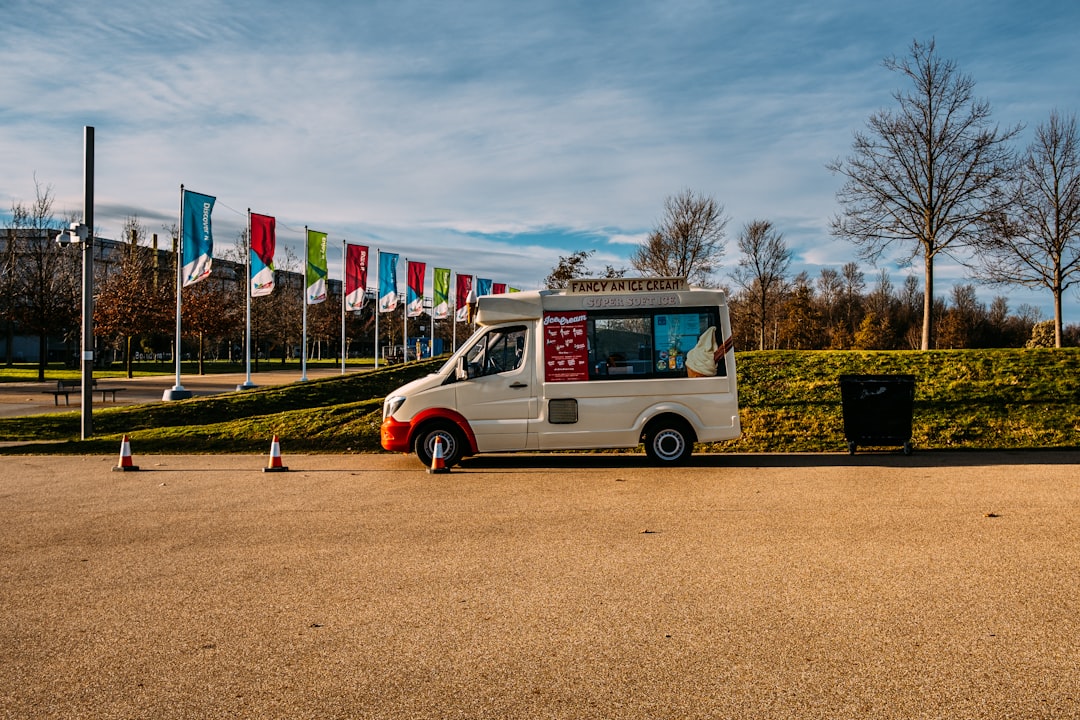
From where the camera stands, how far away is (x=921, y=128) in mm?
29641

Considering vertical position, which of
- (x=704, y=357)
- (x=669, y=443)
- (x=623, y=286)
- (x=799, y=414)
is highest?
(x=623, y=286)

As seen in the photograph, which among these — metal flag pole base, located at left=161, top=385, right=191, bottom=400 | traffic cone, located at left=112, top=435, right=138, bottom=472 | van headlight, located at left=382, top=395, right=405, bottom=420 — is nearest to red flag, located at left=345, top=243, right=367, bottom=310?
metal flag pole base, located at left=161, top=385, right=191, bottom=400

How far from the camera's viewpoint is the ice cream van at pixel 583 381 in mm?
12578

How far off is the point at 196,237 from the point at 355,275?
1216cm

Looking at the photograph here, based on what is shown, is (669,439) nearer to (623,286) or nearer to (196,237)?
(623,286)

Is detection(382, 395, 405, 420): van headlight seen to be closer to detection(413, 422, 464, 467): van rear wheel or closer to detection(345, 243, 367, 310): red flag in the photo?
detection(413, 422, 464, 467): van rear wheel

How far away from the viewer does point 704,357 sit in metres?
12.8

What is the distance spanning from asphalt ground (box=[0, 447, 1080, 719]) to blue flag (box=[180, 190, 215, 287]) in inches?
673

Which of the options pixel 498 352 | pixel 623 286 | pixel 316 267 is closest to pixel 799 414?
pixel 623 286

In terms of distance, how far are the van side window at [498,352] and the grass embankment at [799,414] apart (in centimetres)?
401

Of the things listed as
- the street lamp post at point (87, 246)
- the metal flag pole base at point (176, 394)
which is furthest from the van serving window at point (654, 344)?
the metal flag pole base at point (176, 394)

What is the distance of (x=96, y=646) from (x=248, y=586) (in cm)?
135

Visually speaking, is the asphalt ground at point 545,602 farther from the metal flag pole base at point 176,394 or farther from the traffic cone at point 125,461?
the metal flag pole base at point 176,394

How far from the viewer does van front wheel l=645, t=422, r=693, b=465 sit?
12.7 meters
